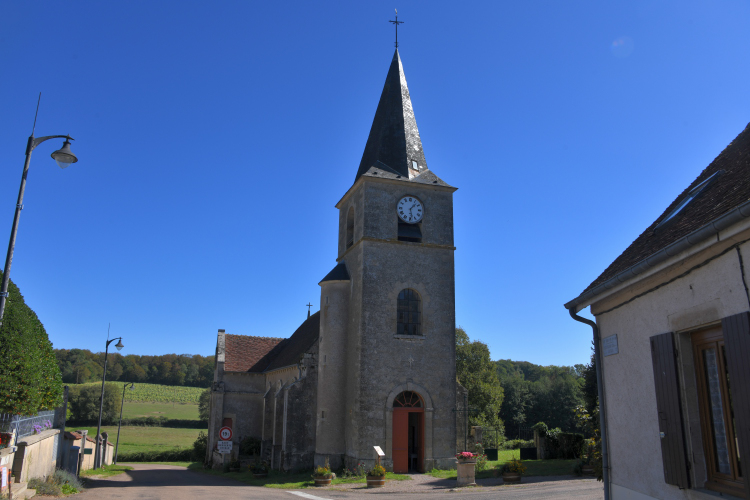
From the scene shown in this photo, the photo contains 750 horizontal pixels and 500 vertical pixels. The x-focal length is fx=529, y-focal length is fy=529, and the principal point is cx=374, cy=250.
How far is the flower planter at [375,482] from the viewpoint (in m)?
18.3

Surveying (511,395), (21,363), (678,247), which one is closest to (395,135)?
(21,363)

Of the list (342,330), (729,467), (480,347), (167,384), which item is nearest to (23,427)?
(342,330)

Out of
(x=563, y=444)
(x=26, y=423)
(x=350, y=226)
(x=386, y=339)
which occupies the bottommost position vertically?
(x=563, y=444)

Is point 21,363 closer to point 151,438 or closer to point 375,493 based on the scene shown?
point 375,493

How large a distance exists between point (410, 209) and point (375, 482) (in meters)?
11.5

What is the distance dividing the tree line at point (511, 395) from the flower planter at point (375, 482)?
14.1 m

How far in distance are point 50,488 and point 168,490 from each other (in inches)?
171

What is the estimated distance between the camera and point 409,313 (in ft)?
75.2

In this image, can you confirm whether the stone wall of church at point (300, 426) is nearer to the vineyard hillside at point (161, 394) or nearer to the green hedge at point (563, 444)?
the green hedge at point (563, 444)

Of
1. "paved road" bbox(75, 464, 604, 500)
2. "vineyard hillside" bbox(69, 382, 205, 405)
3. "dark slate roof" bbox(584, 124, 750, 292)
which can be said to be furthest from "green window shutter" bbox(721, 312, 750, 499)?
"vineyard hillside" bbox(69, 382, 205, 405)

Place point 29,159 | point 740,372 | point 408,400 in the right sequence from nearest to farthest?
point 740,372
point 29,159
point 408,400

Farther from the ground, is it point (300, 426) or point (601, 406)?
point (601, 406)

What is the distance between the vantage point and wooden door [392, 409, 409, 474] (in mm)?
21266

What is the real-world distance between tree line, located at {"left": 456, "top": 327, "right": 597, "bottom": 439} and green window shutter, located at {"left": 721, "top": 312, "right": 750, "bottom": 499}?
76.7 feet
